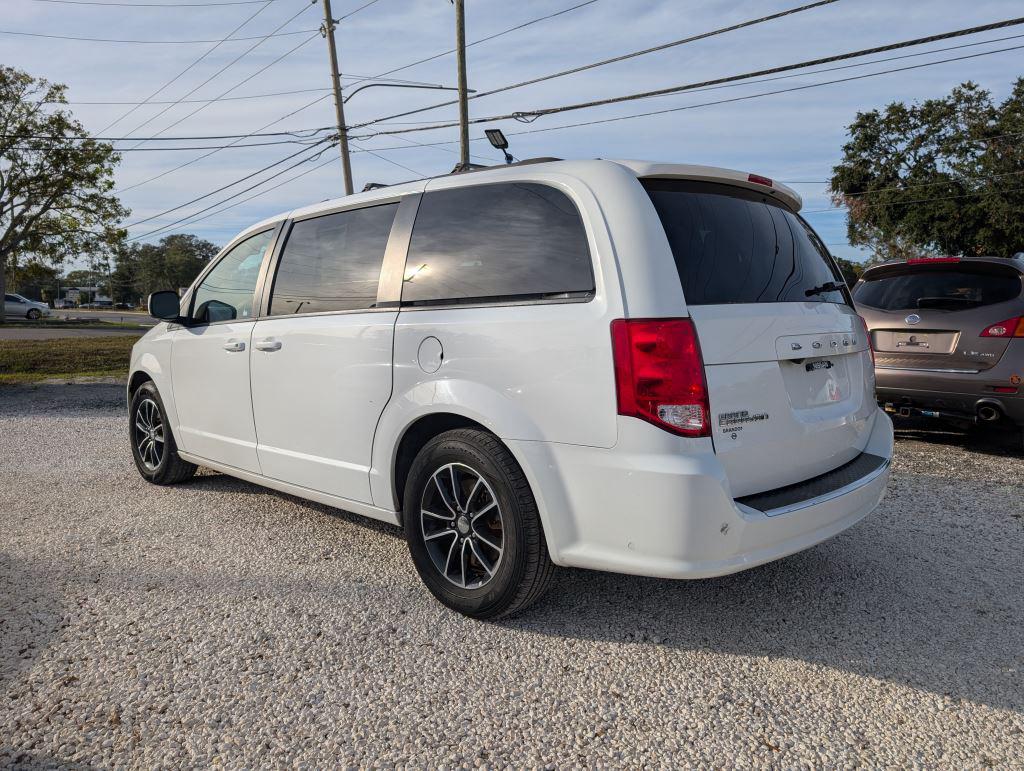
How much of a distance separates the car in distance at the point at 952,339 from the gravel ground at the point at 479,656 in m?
1.79

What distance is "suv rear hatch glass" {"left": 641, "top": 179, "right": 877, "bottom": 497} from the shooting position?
285cm

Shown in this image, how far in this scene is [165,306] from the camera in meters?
5.13

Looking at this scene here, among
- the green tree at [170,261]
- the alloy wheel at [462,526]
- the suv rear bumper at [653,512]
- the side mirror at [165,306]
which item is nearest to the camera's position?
the suv rear bumper at [653,512]

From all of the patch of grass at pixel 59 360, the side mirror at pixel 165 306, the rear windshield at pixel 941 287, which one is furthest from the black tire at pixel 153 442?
the patch of grass at pixel 59 360

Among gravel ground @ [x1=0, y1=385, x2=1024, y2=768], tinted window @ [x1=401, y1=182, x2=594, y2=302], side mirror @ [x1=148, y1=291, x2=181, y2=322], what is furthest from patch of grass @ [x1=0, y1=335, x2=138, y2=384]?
tinted window @ [x1=401, y1=182, x2=594, y2=302]

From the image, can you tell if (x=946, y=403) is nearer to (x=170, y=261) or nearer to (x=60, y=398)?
(x=60, y=398)

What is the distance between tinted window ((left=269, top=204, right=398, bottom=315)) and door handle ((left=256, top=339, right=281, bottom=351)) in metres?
0.18

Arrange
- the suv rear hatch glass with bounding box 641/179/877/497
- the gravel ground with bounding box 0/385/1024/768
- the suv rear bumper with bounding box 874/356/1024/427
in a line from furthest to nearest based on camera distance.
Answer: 1. the suv rear bumper with bounding box 874/356/1024/427
2. the suv rear hatch glass with bounding box 641/179/877/497
3. the gravel ground with bounding box 0/385/1024/768

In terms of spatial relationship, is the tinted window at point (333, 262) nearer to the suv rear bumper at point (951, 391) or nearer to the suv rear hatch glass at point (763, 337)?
the suv rear hatch glass at point (763, 337)

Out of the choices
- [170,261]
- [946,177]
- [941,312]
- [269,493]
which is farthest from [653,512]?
[170,261]

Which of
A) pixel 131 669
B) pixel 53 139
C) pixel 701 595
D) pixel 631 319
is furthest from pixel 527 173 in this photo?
pixel 53 139

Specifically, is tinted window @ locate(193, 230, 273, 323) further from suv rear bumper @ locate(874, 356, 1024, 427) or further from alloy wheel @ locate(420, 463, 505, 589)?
suv rear bumper @ locate(874, 356, 1024, 427)

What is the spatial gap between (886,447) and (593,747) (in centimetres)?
214

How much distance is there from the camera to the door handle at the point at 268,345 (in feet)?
13.9
